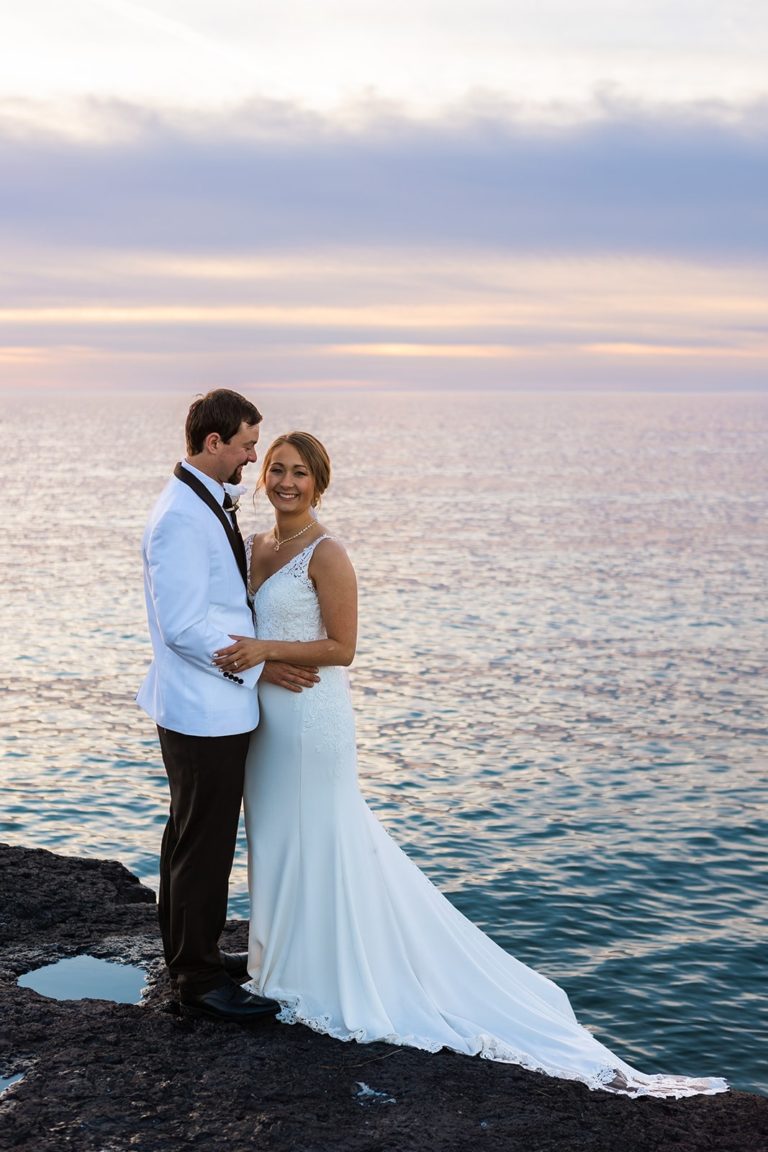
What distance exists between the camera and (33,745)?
16672mm

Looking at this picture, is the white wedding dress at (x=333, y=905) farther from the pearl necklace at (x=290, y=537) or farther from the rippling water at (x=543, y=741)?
the rippling water at (x=543, y=741)

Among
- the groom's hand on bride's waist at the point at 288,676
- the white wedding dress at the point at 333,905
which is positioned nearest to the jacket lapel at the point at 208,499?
the white wedding dress at the point at 333,905

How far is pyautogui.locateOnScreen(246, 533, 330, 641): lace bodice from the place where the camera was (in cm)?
656

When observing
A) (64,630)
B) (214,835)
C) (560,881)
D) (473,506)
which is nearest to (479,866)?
(560,881)

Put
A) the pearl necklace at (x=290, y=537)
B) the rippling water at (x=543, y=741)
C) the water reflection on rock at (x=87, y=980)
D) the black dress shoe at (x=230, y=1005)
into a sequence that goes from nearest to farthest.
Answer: the black dress shoe at (x=230, y=1005), the pearl necklace at (x=290, y=537), the water reflection on rock at (x=87, y=980), the rippling water at (x=543, y=741)

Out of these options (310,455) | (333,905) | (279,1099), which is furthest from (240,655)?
(279,1099)

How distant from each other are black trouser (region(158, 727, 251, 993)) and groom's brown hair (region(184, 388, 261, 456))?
1.51 metres

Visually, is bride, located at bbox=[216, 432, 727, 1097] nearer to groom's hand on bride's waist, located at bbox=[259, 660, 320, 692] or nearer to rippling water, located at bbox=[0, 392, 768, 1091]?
groom's hand on bride's waist, located at bbox=[259, 660, 320, 692]

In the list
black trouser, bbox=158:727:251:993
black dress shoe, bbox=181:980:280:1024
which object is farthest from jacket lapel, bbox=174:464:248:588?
black dress shoe, bbox=181:980:280:1024

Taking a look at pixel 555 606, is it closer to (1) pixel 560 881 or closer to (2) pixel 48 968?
(1) pixel 560 881

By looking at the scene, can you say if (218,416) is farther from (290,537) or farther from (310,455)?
(290,537)

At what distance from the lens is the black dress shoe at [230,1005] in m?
6.35

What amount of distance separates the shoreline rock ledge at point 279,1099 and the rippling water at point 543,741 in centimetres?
290

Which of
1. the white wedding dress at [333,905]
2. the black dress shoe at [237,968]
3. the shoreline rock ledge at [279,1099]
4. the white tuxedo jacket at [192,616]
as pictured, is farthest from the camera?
the black dress shoe at [237,968]
